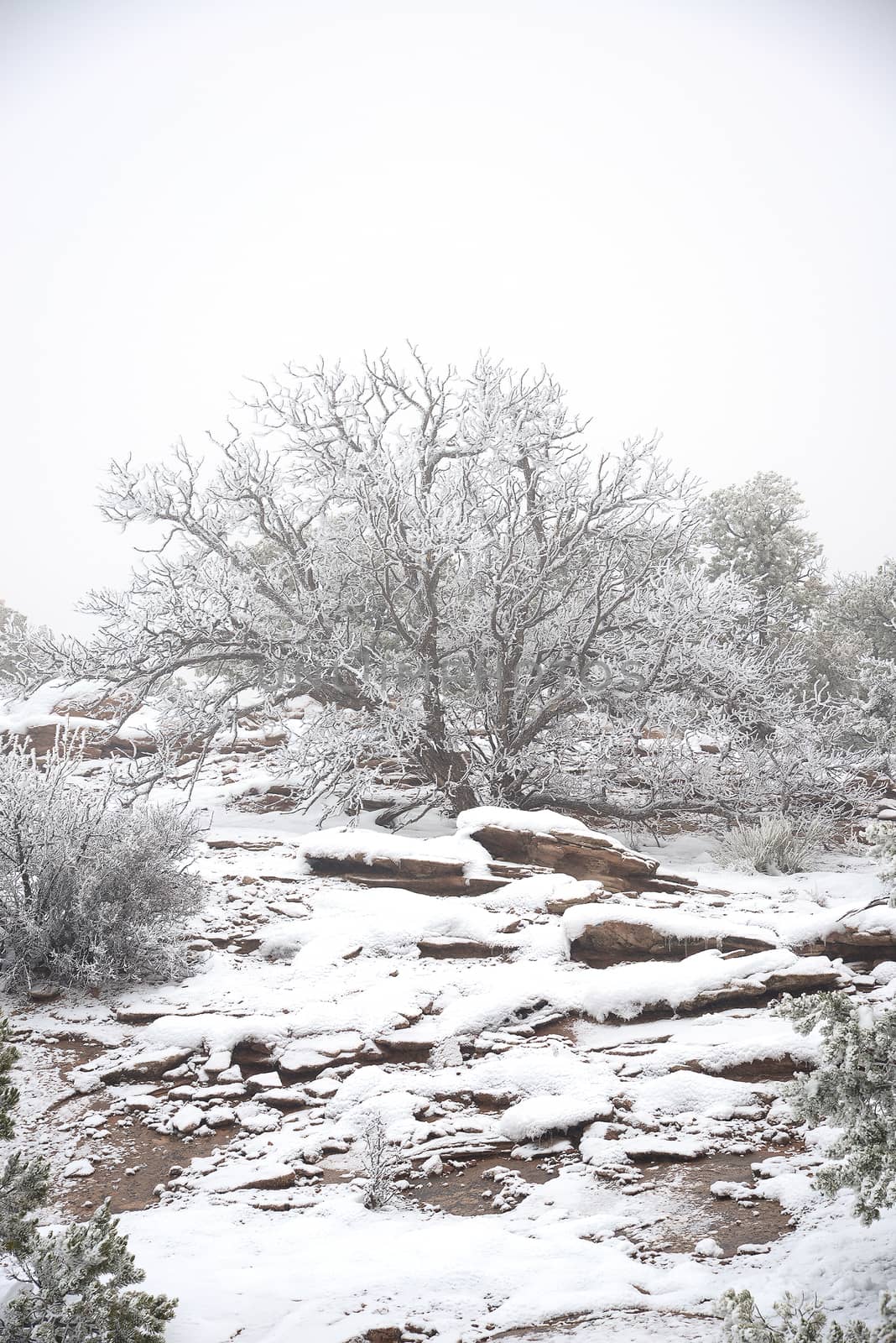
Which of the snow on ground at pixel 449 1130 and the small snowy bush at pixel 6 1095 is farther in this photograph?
the snow on ground at pixel 449 1130

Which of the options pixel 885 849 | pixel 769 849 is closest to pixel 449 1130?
pixel 885 849

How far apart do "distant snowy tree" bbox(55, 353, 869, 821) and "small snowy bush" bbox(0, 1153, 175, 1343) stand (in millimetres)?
7372

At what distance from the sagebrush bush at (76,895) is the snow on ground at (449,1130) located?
0.25 metres

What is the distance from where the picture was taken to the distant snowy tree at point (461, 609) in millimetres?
9523

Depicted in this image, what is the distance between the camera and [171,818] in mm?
6066

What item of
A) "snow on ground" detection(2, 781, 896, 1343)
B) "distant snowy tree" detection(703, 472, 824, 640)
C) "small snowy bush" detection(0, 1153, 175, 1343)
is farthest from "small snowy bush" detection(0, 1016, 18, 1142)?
"distant snowy tree" detection(703, 472, 824, 640)

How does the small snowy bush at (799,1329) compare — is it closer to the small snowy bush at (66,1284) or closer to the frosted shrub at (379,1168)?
the small snowy bush at (66,1284)

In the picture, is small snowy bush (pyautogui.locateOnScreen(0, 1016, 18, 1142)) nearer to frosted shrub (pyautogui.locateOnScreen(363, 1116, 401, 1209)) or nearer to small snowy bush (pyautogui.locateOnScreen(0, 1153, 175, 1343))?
small snowy bush (pyautogui.locateOnScreen(0, 1153, 175, 1343))

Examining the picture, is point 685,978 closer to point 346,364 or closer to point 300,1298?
point 300,1298

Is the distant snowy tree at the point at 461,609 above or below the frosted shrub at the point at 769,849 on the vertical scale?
above

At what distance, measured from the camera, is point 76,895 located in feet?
16.4

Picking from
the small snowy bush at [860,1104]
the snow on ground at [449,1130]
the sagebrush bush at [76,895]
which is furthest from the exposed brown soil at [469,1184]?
the sagebrush bush at [76,895]

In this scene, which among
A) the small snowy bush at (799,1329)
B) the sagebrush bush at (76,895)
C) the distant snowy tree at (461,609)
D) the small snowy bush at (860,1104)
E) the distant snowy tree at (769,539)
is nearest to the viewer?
the small snowy bush at (799,1329)

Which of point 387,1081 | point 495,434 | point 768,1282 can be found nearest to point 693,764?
point 495,434
